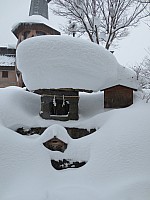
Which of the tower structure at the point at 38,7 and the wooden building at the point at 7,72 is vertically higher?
the tower structure at the point at 38,7

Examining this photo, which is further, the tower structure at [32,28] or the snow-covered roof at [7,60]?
the snow-covered roof at [7,60]

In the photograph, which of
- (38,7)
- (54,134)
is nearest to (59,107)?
(54,134)

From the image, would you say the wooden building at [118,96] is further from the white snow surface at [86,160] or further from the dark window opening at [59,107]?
the dark window opening at [59,107]

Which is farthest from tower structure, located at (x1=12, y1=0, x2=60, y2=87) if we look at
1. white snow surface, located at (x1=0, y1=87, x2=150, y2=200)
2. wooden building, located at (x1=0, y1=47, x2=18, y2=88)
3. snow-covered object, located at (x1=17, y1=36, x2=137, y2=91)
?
white snow surface, located at (x1=0, y1=87, x2=150, y2=200)

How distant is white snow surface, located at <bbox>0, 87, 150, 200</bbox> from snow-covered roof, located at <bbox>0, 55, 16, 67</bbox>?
17.2 meters

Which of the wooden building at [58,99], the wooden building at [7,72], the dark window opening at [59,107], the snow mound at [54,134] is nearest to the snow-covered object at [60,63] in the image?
the wooden building at [58,99]

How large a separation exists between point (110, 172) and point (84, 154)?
43.5 inches

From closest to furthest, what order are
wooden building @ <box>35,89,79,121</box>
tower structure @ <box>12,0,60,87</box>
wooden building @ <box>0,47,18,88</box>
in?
wooden building @ <box>35,89,79,121</box>
tower structure @ <box>12,0,60,87</box>
wooden building @ <box>0,47,18,88</box>

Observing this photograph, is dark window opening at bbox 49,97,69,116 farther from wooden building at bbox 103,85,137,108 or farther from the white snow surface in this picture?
wooden building at bbox 103,85,137,108

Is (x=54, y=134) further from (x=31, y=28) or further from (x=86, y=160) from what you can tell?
(x=31, y=28)

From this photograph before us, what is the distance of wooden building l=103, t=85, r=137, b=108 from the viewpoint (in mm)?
9544

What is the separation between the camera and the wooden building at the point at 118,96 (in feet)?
31.3

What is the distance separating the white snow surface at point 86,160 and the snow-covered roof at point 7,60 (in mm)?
17186

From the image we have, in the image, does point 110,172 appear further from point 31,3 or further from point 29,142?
point 31,3
